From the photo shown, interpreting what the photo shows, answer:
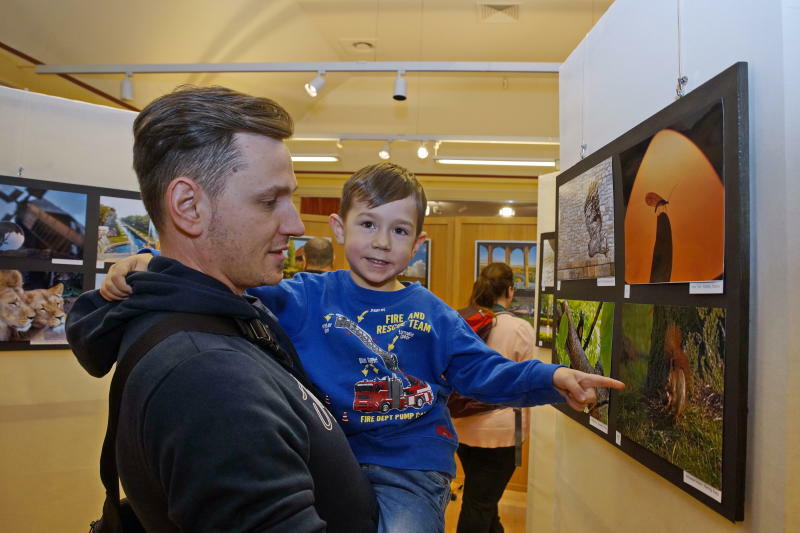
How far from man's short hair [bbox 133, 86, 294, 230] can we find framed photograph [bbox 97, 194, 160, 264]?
262 centimetres

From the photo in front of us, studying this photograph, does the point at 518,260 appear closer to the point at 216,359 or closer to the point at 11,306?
the point at 11,306

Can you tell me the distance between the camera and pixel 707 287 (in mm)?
1433

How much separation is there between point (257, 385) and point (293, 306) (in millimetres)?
945

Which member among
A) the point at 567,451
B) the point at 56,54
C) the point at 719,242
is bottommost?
the point at 567,451

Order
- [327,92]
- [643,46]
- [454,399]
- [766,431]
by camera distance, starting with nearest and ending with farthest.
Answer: [766,431]
[643,46]
[454,399]
[327,92]

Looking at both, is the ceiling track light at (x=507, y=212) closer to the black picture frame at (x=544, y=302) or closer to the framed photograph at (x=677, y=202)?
the black picture frame at (x=544, y=302)

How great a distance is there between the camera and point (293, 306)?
178 cm

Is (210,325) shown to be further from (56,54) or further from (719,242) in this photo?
(56,54)

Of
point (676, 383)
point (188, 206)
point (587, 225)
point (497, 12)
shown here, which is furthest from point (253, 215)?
point (497, 12)

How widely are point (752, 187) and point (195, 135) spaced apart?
1.35 m

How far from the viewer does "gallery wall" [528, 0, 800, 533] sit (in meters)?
1.22

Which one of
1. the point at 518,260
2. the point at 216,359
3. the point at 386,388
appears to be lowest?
the point at 386,388

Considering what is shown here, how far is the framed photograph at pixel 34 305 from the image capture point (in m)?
3.25

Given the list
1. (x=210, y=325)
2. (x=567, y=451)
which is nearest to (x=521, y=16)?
(x=567, y=451)
